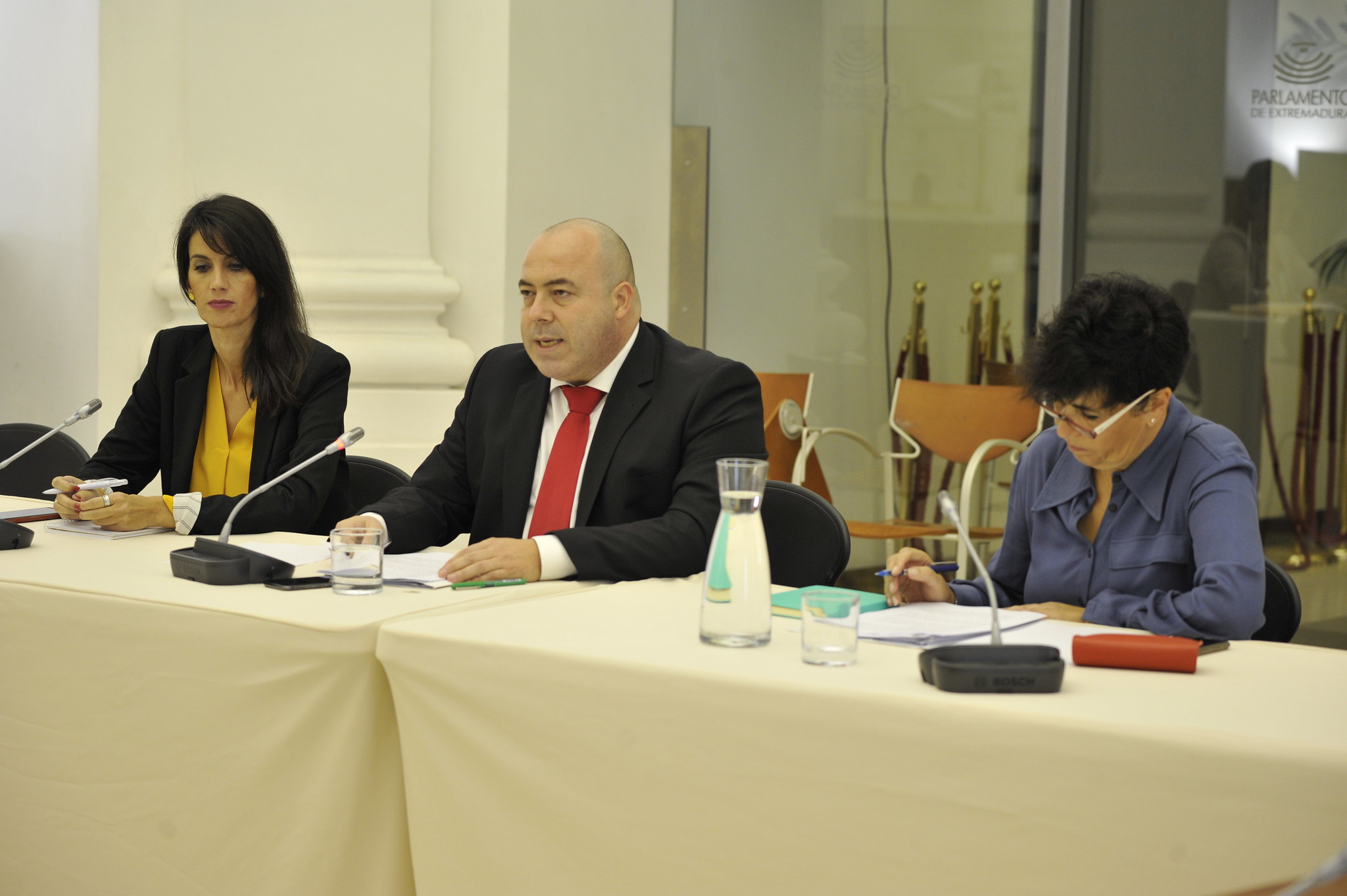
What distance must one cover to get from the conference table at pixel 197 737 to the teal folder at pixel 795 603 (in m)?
0.36

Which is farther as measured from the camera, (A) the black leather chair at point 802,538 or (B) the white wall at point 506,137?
(B) the white wall at point 506,137

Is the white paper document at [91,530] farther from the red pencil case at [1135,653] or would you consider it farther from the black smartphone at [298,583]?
Answer: the red pencil case at [1135,653]

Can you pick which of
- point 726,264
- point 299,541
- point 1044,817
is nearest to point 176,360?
point 299,541

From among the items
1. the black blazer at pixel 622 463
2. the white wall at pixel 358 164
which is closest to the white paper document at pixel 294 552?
the black blazer at pixel 622 463

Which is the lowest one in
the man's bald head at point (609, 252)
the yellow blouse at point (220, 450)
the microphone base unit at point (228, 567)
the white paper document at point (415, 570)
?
the white paper document at point (415, 570)

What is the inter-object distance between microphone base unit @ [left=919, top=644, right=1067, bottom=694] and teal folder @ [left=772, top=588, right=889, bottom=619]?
0.29 metres

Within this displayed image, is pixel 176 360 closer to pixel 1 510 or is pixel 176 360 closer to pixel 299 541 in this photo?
pixel 1 510

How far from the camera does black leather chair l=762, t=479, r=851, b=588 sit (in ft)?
7.13

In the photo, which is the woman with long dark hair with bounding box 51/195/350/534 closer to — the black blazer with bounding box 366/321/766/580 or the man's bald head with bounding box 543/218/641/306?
the black blazer with bounding box 366/321/766/580

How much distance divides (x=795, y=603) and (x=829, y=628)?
29 centimetres

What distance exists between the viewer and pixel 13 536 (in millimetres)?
2041

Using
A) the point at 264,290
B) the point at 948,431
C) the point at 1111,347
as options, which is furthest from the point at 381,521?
the point at 948,431

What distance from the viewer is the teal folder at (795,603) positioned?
1.62 m

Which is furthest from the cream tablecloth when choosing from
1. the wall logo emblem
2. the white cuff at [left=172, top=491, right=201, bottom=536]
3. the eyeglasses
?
the wall logo emblem
